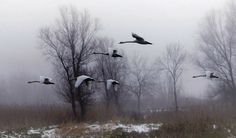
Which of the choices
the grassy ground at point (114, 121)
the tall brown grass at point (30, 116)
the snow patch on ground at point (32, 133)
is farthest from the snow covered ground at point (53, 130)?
the tall brown grass at point (30, 116)

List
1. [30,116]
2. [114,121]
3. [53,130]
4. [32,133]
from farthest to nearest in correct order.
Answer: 1. [114,121]
2. [30,116]
3. [53,130]
4. [32,133]

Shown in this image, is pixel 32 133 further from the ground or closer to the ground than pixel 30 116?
closer to the ground

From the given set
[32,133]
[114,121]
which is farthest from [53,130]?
[114,121]

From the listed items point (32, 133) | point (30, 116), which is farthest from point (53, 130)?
point (30, 116)

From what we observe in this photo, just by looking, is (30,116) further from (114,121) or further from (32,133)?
(114,121)

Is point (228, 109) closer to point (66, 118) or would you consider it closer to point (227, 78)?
point (227, 78)

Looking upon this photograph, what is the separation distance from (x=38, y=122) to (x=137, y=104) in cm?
1842

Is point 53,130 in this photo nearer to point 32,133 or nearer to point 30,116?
point 32,133

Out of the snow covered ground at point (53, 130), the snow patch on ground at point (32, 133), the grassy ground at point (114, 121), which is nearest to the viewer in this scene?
the grassy ground at point (114, 121)

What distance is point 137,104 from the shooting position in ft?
120

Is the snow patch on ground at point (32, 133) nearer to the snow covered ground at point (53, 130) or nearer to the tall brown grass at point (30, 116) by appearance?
the snow covered ground at point (53, 130)

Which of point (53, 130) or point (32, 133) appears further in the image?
point (53, 130)

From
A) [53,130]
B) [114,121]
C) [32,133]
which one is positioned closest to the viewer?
[32,133]

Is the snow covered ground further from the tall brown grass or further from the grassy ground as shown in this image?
the tall brown grass
